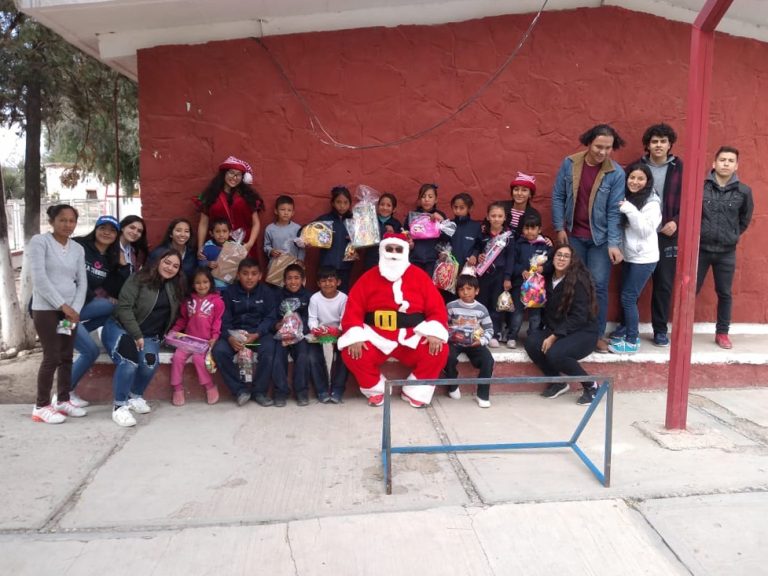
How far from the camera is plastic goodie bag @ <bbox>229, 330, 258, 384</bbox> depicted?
16.0 feet

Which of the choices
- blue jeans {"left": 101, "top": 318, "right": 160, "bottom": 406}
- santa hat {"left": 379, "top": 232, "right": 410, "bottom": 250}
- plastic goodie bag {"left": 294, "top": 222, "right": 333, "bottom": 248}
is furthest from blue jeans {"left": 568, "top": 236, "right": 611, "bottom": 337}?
blue jeans {"left": 101, "top": 318, "right": 160, "bottom": 406}

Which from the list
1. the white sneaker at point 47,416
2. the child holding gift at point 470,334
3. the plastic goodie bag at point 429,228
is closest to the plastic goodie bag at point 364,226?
the plastic goodie bag at point 429,228

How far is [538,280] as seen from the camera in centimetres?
528

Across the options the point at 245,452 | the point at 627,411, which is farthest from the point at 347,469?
the point at 627,411

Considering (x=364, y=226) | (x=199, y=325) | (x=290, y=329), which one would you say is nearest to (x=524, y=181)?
(x=364, y=226)

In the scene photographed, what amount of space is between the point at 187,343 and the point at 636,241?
147 inches

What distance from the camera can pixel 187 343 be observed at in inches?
192

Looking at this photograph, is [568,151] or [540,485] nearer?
[540,485]

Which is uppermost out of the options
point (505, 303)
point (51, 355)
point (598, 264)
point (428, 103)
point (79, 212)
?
point (428, 103)

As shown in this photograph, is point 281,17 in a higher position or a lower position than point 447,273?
higher

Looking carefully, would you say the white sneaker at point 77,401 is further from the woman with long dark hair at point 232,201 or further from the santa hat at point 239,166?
the santa hat at point 239,166

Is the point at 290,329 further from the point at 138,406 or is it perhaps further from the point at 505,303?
the point at 505,303

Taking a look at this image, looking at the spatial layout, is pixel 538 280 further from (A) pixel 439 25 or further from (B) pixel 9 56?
(B) pixel 9 56

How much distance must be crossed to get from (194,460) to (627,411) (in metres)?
3.17
